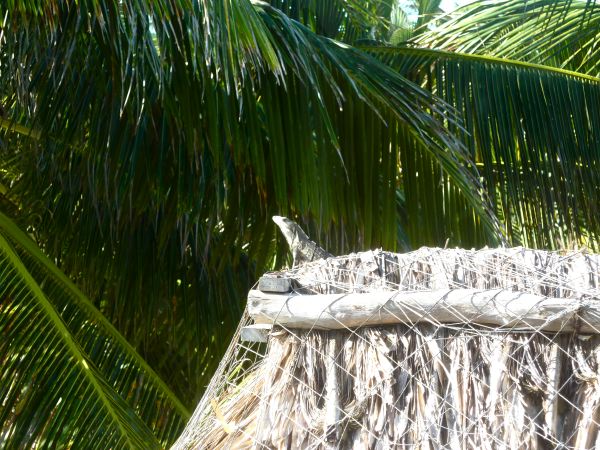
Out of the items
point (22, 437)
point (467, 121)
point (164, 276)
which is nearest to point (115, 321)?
point (164, 276)

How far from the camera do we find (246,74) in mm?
4031

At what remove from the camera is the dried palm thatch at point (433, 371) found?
211 cm

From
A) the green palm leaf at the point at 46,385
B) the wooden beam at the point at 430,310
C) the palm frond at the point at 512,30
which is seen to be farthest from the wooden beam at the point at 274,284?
the palm frond at the point at 512,30

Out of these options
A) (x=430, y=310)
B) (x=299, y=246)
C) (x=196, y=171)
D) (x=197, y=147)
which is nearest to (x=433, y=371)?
(x=430, y=310)

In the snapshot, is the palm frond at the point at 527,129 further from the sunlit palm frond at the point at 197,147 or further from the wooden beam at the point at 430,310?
the wooden beam at the point at 430,310

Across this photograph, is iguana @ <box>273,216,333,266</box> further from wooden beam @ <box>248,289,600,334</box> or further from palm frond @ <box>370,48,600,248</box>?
palm frond @ <box>370,48,600,248</box>

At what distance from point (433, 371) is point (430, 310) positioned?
0.13 meters

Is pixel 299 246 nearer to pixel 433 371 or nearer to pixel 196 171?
pixel 433 371

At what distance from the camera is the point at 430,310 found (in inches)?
87.7

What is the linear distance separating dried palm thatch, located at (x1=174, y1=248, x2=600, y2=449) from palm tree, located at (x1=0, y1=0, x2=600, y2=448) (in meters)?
1.21

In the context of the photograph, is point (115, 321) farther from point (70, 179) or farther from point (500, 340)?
point (500, 340)

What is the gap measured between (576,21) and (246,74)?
2.67m

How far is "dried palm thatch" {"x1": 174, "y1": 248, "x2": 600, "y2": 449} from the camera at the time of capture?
2107mm

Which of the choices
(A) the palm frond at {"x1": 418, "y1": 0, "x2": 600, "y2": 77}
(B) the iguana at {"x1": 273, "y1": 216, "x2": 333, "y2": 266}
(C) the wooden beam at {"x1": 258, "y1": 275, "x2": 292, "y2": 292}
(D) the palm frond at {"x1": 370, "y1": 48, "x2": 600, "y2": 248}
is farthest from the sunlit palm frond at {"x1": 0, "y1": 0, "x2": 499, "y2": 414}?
(C) the wooden beam at {"x1": 258, "y1": 275, "x2": 292, "y2": 292}
